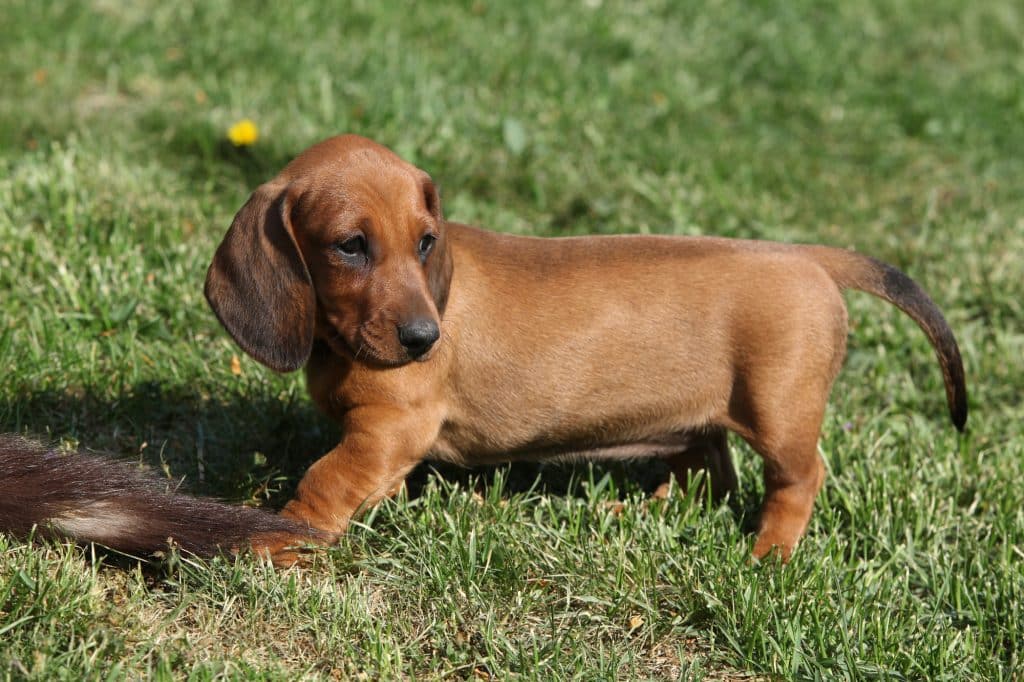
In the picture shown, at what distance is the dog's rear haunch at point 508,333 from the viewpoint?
3533 millimetres

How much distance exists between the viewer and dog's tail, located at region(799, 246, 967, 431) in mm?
4180

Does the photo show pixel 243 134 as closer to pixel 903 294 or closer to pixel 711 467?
pixel 711 467

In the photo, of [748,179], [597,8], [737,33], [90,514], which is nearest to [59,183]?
[90,514]

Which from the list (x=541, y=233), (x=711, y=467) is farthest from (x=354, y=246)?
(x=541, y=233)

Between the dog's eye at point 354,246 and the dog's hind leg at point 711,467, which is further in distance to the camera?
the dog's hind leg at point 711,467

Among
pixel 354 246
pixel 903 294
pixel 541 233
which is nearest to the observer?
pixel 354 246

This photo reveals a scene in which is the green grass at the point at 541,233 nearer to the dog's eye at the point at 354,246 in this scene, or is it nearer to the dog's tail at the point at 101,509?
the dog's tail at the point at 101,509

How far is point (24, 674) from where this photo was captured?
292 centimetres

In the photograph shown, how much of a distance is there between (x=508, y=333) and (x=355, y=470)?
0.67 metres

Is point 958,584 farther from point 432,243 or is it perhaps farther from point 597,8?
point 597,8

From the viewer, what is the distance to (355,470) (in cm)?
371

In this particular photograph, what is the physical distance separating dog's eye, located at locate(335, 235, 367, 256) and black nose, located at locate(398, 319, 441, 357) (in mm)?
266

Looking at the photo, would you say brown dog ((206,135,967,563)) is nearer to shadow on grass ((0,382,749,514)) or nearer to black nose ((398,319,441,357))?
black nose ((398,319,441,357))

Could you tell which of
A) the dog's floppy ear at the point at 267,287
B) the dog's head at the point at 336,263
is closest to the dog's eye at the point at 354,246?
the dog's head at the point at 336,263
